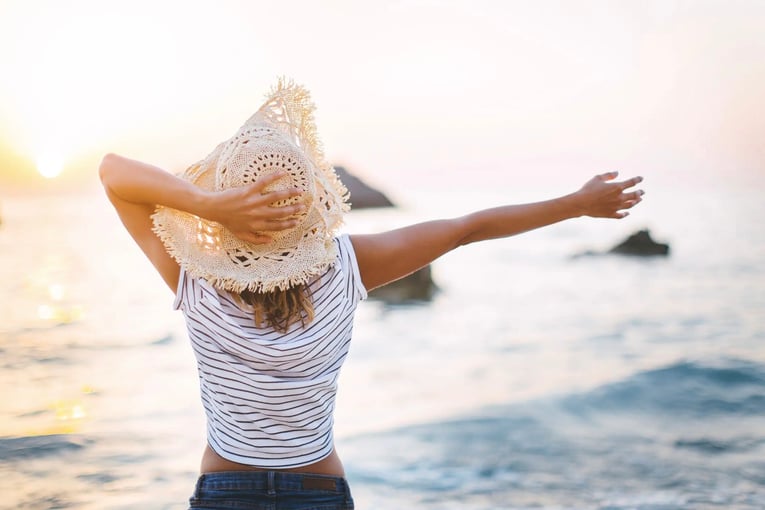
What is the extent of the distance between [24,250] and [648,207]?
22160 mm

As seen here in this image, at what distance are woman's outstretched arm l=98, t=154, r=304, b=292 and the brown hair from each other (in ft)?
0.44

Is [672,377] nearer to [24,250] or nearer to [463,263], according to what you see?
[463,263]

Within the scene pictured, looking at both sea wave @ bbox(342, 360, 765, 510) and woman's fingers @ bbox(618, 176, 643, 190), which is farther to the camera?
sea wave @ bbox(342, 360, 765, 510)

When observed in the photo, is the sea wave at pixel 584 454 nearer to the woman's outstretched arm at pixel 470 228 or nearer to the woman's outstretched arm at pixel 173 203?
the woman's outstretched arm at pixel 470 228

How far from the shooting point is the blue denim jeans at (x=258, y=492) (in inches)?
71.7

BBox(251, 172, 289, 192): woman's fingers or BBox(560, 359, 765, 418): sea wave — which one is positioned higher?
BBox(251, 172, 289, 192): woman's fingers

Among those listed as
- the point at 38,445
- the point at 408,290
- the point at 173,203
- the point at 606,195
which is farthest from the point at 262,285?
the point at 408,290

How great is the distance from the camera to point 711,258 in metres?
18.2

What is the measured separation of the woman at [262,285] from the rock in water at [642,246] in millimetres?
15576

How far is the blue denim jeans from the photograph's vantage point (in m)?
1.82

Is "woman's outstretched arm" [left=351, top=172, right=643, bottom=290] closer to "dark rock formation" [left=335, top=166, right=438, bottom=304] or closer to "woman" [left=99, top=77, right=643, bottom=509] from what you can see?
"woman" [left=99, top=77, right=643, bottom=509]

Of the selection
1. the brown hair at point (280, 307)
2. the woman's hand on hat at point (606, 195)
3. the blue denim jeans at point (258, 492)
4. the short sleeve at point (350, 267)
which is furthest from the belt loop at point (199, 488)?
the woman's hand on hat at point (606, 195)

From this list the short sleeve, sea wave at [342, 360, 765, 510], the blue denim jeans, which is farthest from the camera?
sea wave at [342, 360, 765, 510]

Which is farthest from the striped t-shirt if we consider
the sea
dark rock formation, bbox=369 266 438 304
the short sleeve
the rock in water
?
the rock in water
